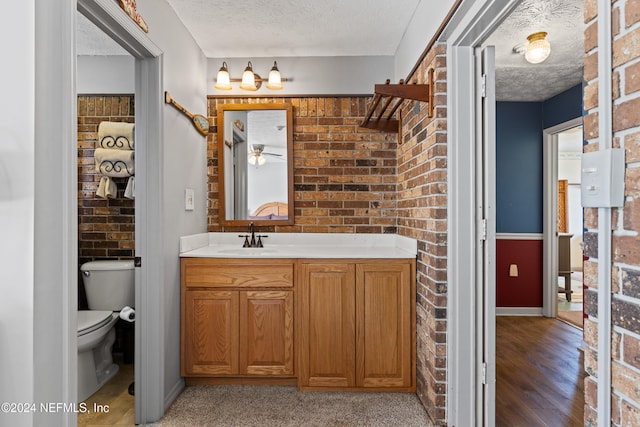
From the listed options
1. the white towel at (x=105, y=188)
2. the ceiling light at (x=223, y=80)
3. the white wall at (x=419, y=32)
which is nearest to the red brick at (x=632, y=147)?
the white wall at (x=419, y=32)

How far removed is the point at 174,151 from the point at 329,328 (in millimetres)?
1467

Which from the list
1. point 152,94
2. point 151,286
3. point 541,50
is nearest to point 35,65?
point 152,94

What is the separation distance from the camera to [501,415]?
203 centimetres

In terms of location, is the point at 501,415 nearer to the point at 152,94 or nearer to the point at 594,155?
the point at 594,155

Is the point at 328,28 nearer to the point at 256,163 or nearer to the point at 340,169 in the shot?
the point at 340,169

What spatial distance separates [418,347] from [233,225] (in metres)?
1.63

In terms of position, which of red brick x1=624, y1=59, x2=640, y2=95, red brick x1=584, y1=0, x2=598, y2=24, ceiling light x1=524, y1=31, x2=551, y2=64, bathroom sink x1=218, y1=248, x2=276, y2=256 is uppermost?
ceiling light x1=524, y1=31, x2=551, y2=64

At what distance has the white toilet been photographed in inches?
89.5

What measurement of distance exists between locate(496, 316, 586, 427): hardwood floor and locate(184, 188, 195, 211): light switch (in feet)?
7.48

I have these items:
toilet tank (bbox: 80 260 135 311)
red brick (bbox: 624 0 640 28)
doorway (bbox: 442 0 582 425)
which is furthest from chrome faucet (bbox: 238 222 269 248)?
red brick (bbox: 624 0 640 28)

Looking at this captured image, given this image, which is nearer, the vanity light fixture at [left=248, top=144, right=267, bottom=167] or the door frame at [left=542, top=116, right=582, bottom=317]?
the vanity light fixture at [left=248, top=144, right=267, bottom=167]

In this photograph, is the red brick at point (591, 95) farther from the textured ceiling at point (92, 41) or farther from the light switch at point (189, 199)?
the textured ceiling at point (92, 41)

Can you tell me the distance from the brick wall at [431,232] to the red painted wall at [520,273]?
2185mm

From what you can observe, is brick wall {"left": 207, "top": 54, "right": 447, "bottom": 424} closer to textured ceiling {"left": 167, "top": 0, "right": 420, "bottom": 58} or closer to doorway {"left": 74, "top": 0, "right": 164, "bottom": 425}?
textured ceiling {"left": 167, "top": 0, "right": 420, "bottom": 58}
